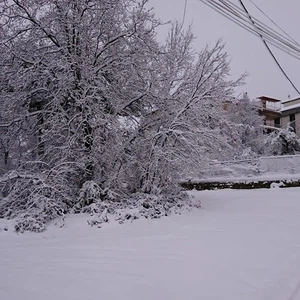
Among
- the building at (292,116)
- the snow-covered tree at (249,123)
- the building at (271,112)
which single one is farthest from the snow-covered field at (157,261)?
the building at (271,112)

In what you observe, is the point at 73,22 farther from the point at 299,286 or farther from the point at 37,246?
the point at 299,286

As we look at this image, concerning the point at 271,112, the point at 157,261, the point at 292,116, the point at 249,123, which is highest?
the point at 271,112

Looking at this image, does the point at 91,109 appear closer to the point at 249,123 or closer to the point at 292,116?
the point at 249,123

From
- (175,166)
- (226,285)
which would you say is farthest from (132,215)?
(226,285)

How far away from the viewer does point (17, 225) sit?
286 inches

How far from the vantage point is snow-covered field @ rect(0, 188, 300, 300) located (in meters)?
3.45

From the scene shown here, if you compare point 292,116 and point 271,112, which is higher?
point 271,112

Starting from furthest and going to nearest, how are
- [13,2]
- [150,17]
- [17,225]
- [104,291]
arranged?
[150,17], [13,2], [17,225], [104,291]

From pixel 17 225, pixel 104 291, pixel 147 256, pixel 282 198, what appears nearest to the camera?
pixel 104 291

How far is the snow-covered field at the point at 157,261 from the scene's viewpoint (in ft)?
11.3

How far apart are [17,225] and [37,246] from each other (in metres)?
1.75

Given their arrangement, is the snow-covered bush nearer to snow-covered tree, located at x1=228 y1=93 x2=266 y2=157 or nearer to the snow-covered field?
Answer: snow-covered tree, located at x1=228 y1=93 x2=266 y2=157

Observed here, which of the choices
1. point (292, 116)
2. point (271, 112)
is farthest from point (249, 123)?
point (271, 112)

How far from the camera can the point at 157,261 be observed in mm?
4613
